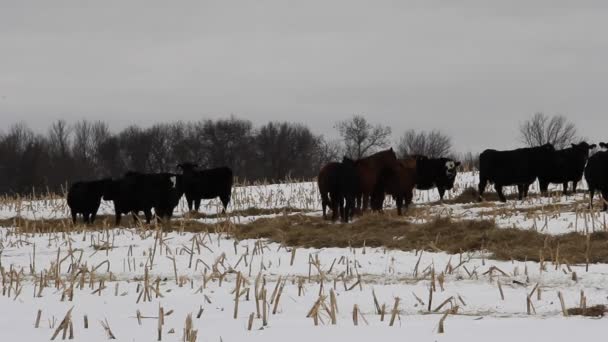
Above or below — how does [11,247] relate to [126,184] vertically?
below

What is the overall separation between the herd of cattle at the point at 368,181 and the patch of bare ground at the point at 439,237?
206cm

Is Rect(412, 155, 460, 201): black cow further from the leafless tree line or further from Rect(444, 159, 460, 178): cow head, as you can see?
the leafless tree line

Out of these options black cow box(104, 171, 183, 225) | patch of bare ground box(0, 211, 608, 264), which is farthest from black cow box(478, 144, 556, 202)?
black cow box(104, 171, 183, 225)

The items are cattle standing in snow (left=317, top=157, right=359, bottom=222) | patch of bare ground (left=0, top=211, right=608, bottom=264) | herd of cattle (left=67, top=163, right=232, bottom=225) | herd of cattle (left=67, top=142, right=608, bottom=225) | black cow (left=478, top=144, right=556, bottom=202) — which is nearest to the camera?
patch of bare ground (left=0, top=211, right=608, bottom=264)

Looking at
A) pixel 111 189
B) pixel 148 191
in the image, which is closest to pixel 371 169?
pixel 148 191

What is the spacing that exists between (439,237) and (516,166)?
1082cm

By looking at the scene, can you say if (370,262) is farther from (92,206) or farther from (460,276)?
(92,206)

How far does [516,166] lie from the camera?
2075 centimetres

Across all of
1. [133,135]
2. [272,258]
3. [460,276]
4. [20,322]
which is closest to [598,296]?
[460,276]

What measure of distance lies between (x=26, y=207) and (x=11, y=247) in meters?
12.5

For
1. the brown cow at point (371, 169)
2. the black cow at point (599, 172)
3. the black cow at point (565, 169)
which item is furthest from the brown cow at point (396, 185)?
the black cow at point (565, 169)

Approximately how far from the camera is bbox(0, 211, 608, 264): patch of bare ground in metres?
8.98

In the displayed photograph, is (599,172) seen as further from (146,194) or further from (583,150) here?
(146,194)

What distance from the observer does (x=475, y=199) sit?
22.2 metres
